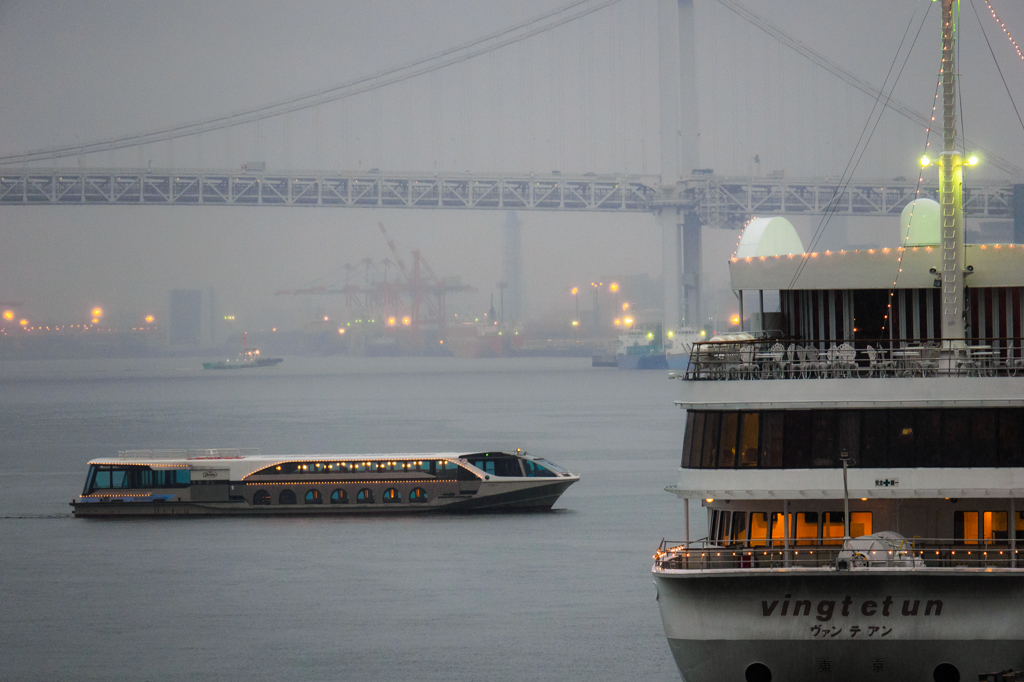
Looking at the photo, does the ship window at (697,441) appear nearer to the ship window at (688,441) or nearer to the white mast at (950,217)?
the ship window at (688,441)

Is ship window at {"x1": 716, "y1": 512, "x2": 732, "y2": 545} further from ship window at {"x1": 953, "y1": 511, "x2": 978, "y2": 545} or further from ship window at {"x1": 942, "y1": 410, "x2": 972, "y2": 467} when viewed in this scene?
ship window at {"x1": 942, "y1": 410, "x2": 972, "y2": 467}

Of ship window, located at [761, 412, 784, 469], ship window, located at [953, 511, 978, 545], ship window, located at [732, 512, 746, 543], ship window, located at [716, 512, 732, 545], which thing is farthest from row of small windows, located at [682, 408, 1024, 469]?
ship window, located at [716, 512, 732, 545]

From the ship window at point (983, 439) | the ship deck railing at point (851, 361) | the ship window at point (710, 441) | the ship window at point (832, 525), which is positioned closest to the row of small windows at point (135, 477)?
the ship deck railing at point (851, 361)

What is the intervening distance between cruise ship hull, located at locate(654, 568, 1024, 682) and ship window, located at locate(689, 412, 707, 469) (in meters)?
2.01

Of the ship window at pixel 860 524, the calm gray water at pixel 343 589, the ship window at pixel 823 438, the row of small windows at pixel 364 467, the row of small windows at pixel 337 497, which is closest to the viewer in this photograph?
the ship window at pixel 823 438

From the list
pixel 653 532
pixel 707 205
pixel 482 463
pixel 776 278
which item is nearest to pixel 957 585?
pixel 776 278

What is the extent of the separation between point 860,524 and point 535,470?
34.1m

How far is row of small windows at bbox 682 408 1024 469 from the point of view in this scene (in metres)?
17.7

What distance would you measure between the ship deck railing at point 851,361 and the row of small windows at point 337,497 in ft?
112

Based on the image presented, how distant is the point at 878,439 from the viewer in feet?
58.3

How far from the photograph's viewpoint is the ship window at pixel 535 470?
170 ft

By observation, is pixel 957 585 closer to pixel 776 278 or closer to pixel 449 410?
pixel 776 278

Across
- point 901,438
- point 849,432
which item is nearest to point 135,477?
point 849,432

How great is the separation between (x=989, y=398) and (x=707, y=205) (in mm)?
149177
